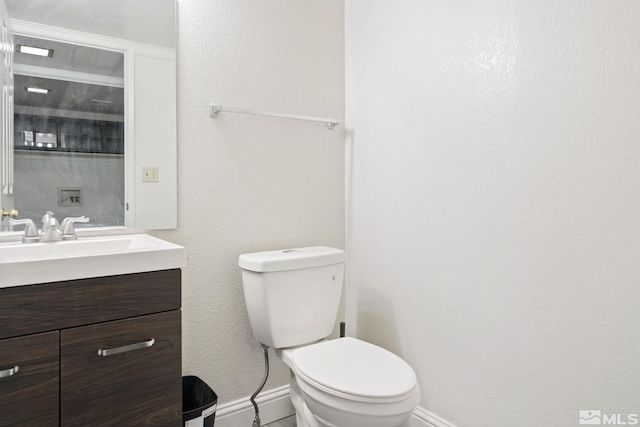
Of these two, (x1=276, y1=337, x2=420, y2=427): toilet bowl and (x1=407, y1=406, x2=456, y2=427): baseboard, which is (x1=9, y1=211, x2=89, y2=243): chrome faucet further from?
(x1=407, y1=406, x2=456, y2=427): baseboard

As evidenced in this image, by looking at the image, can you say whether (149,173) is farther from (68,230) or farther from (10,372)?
(10,372)

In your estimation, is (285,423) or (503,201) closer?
(503,201)

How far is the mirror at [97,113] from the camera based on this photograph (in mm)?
1413

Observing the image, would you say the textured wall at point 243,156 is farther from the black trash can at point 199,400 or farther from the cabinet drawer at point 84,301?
the cabinet drawer at point 84,301

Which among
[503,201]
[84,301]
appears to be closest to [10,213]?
[84,301]

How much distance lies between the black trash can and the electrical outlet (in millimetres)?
820

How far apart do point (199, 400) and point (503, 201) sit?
140 centimetres

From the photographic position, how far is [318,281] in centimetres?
A: 173

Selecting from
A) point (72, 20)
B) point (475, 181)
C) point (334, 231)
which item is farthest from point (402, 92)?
point (72, 20)

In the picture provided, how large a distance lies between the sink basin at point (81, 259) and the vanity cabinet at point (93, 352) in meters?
0.02

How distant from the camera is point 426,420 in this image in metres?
1.69

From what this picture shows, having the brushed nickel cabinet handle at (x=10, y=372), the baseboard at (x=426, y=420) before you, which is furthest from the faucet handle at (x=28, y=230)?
the baseboard at (x=426, y=420)
